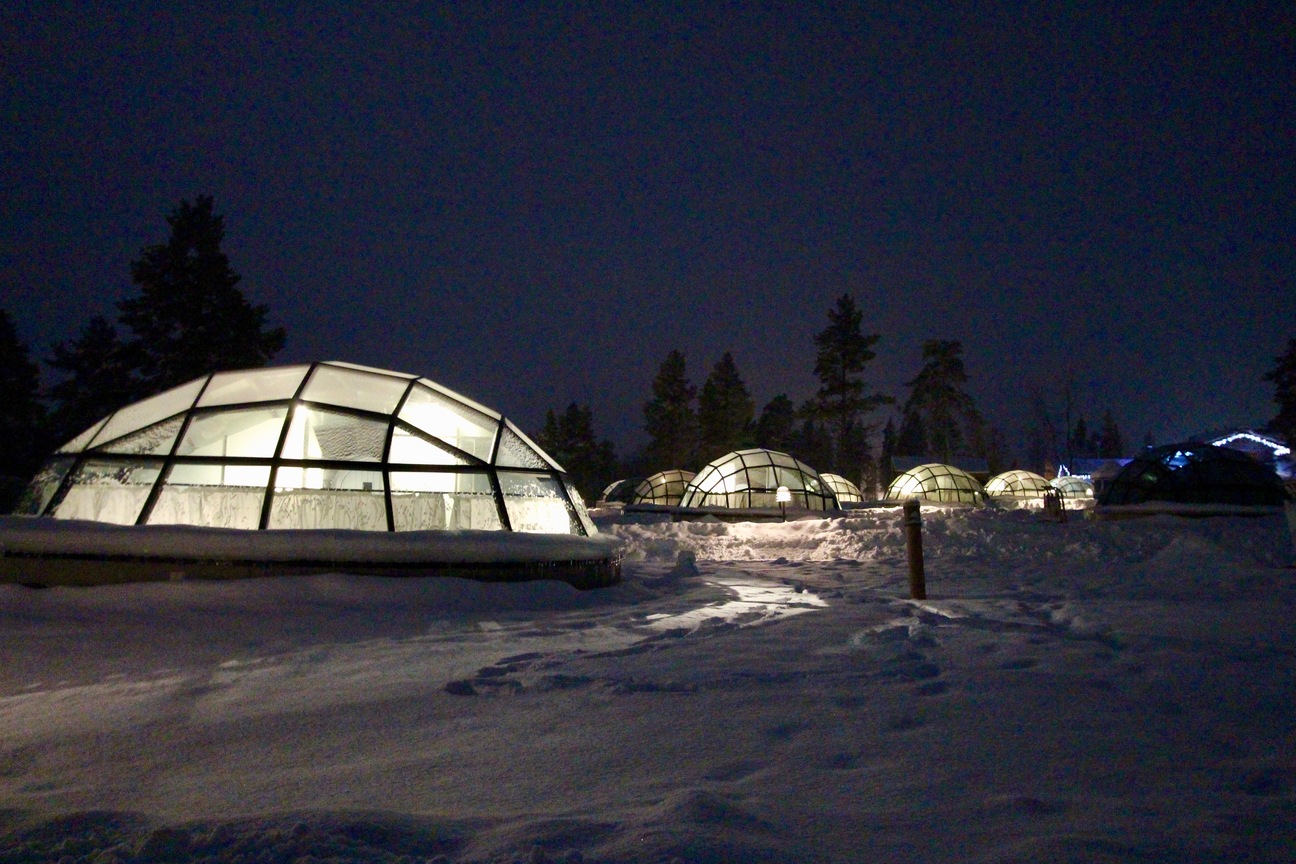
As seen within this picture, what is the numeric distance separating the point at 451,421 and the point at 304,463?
1776mm

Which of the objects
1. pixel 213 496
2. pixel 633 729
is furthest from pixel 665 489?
pixel 633 729

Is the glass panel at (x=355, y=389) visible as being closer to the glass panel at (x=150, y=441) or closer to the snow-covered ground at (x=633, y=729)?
the glass panel at (x=150, y=441)

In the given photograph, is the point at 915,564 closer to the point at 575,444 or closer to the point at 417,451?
the point at 417,451

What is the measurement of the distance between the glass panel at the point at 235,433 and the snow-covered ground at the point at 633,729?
1956mm

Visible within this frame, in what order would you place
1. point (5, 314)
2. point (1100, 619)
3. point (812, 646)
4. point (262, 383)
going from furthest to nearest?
point (5, 314)
point (262, 383)
point (1100, 619)
point (812, 646)

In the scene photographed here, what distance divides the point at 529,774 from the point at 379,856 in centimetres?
66

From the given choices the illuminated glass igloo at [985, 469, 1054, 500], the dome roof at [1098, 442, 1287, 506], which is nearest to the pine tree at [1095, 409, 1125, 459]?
the illuminated glass igloo at [985, 469, 1054, 500]

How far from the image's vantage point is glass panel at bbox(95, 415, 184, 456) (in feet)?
23.0

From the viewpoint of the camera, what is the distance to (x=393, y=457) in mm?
7262

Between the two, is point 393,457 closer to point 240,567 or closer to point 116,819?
point 240,567

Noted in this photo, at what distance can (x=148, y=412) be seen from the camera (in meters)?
7.61

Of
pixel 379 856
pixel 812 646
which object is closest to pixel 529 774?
pixel 379 856

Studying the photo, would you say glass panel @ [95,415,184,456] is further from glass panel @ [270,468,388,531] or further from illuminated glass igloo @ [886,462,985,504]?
illuminated glass igloo @ [886,462,985,504]

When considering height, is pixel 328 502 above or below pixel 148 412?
below
